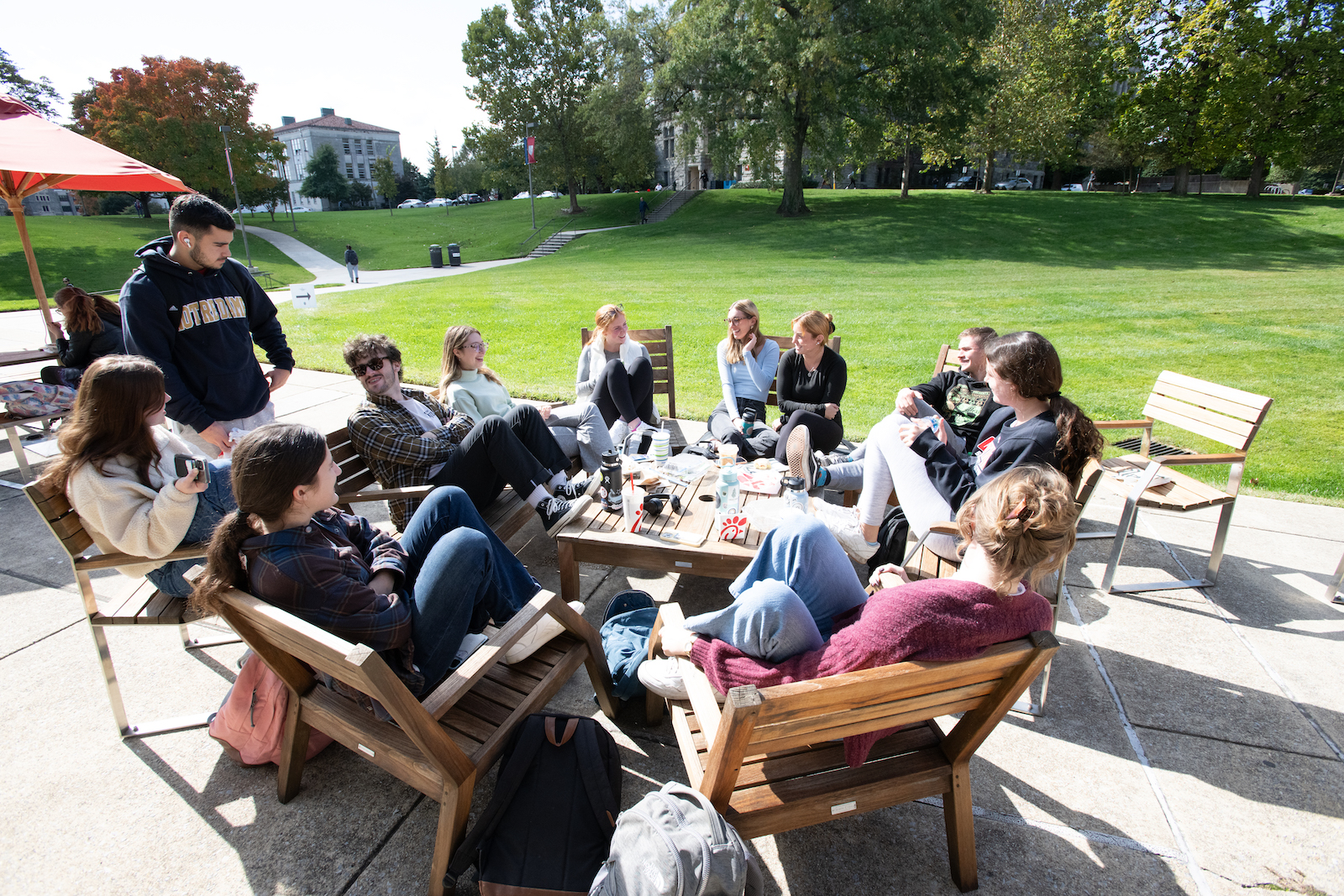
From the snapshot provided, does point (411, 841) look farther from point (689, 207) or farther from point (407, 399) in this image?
point (689, 207)

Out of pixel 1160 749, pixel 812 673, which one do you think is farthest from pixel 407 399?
pixel 1160 749

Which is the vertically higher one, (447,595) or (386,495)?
(447,595)

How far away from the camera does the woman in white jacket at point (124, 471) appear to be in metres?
2.47

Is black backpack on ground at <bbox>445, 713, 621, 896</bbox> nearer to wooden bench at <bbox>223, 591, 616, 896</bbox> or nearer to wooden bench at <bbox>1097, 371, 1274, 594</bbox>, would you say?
wooden bench at <bbox>223, 591, 616, 896</bbox>

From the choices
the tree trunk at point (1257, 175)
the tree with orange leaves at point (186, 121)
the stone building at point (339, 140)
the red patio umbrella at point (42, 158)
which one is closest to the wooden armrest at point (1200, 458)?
the red patio umbrella at point (42, 158)

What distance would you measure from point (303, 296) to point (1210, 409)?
15.3 meters

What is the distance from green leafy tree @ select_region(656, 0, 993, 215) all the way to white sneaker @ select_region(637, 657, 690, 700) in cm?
2799

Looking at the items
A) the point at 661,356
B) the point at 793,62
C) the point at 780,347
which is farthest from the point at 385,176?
the point at 780,347

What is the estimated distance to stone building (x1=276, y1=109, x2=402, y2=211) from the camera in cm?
8369

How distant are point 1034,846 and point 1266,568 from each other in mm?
3217

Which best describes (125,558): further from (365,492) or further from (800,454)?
(800,454)

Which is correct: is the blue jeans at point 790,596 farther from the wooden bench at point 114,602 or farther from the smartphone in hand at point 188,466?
the wooden bench at point 114,602

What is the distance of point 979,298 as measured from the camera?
47.6ft

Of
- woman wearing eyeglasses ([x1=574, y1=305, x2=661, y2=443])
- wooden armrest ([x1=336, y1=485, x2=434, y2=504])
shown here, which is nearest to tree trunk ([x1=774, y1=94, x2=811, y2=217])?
woman wearing eyeglasses ([x1=574, y1=305, x2=661, y2=443])
